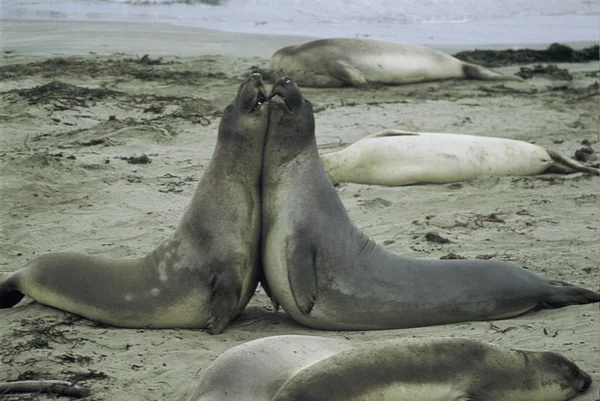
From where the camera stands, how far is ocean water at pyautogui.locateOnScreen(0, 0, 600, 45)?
1689 centimetres

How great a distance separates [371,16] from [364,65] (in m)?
8.30

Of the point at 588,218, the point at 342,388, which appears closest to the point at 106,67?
the point at 588,218

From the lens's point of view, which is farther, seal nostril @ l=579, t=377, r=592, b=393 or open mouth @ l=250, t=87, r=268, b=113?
open mouth @ l=250, t=87, r=268, b=113

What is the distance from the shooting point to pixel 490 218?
7.21m

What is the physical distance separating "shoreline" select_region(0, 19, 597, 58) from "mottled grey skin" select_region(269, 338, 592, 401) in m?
9.53

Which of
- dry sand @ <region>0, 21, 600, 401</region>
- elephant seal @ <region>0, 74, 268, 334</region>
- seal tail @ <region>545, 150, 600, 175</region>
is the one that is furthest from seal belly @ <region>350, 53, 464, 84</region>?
elephant seal @ <region>0, 74, 268, 334</region>

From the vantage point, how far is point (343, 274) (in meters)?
5.45

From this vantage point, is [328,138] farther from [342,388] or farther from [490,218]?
[342,388]

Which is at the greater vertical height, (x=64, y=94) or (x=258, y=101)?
(x=258, y=101)

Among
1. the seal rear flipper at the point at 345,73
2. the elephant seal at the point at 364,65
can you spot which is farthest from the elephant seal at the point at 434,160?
the elephant seal at the point at 364,65

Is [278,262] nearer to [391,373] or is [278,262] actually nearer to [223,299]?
[223,299]

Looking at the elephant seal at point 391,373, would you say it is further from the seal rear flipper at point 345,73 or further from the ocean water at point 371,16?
the ocean water at point 371,16

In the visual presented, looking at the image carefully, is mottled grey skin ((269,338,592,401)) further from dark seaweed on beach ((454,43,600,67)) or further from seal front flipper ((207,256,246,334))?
dark seaweed on beach ((454,43,600,67))

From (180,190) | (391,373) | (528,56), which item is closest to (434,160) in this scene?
(180,190)
